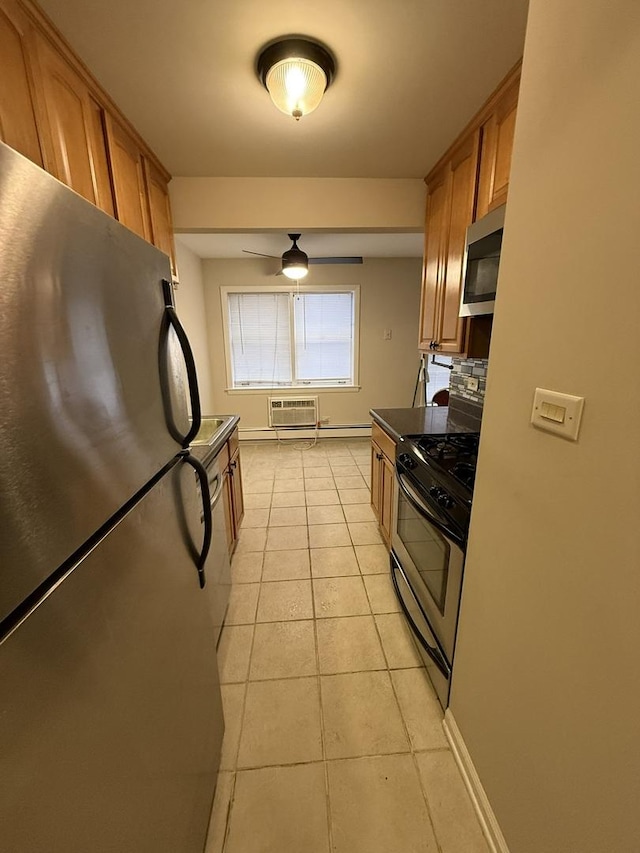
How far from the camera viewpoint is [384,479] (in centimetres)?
247

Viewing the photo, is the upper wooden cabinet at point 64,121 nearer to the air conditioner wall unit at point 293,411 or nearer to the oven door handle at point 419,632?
the oven door handle at point 419,632

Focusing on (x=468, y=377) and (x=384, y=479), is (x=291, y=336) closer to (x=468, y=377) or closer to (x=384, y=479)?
(x=468, y=377)

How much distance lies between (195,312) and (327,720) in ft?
13.2

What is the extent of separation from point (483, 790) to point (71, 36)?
2943 millimetres

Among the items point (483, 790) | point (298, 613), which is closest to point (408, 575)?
point (298, 613)

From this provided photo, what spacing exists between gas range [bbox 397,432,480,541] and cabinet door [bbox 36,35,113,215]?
186 centimetres

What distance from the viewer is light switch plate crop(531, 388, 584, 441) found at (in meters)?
0.74

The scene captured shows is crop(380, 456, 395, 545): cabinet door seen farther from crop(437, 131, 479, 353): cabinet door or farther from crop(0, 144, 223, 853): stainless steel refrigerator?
crop(0, 144, 223, 853): stainless steel refrigerator

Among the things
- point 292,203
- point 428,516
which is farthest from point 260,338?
point 428,516

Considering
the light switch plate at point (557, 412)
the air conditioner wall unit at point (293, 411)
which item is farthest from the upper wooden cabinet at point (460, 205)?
the air conditioner wall unit at point (293, 411)

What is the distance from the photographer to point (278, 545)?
2.63 meters

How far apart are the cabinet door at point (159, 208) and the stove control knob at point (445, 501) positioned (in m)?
1.99

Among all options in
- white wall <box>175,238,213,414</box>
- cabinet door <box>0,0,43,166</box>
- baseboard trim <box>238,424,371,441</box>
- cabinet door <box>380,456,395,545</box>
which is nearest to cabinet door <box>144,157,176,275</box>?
cabinet door <box>0,0,43,166</box>

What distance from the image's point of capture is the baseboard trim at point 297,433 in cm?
502
